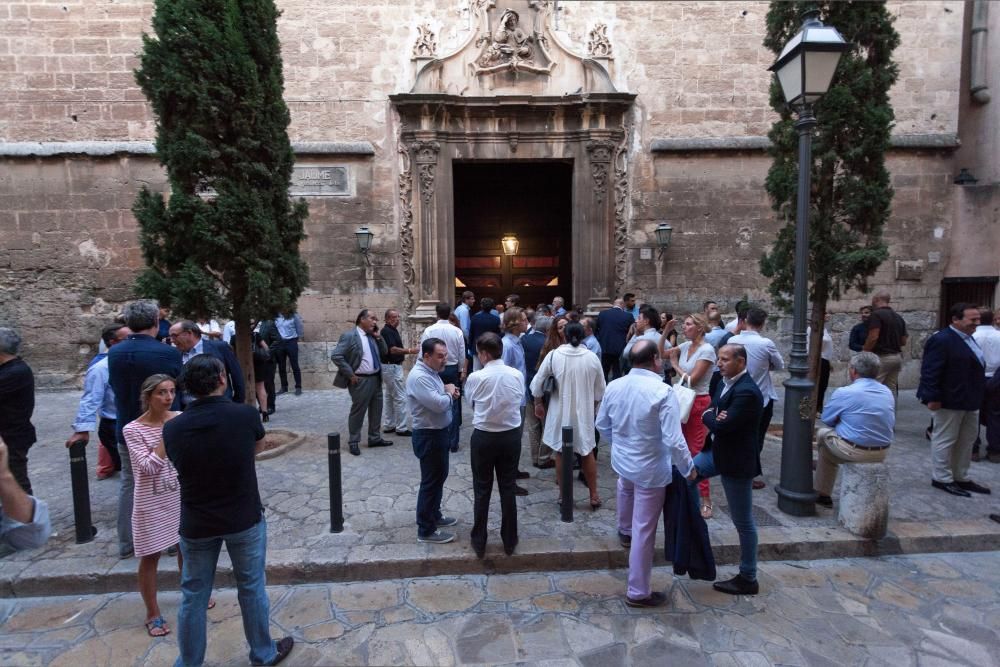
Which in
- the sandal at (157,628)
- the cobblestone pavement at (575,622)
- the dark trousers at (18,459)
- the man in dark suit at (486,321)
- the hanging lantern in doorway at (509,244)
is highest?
the hanging lantern in doorway at (509,244)

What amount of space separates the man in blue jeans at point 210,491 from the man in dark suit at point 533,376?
3692 mm

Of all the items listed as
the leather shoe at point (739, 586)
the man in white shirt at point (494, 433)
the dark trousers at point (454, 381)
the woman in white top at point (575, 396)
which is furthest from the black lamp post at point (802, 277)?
the dark trousers at point (454, 381)

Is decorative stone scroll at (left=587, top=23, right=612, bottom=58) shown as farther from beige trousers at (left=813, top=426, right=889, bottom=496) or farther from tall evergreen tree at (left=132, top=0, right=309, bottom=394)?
beige trousers at (left=813, top=426, right=889, bottom=496)

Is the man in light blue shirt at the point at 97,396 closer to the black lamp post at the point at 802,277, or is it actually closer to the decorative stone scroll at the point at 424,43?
the black lamp post at the point at 802,277

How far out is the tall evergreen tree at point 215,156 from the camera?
19.8 ft

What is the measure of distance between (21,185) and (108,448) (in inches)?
317

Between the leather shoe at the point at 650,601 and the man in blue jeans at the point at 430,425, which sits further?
the man in blue jeans at the point at 430,425

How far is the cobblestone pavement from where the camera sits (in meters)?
3.35

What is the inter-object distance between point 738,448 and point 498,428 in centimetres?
172

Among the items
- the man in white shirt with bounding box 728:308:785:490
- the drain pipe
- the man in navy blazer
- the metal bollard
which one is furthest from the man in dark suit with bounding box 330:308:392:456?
the drain pipe

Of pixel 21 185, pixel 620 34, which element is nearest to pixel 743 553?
pixel 620 34

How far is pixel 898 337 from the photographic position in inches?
275

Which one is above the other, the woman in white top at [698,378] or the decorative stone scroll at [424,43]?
the decorative stone scroll at [424,43]

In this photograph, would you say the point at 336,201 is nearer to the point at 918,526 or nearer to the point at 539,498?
the point at 539,498
